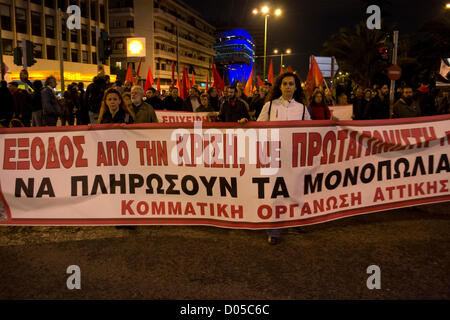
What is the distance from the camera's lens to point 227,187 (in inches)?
172

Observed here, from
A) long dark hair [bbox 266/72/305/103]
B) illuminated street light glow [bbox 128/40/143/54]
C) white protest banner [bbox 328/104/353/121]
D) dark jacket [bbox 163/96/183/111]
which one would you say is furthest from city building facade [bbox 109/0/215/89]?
long dark hair [bbox 266/72/305/103]

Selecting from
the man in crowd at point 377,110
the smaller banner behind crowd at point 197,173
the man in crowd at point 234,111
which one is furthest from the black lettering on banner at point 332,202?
the man in crowd at point 377,110

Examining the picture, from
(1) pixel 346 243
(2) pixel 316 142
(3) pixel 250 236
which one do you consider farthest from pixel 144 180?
(1) pixel 346 243

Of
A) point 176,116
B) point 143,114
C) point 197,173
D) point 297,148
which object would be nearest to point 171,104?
point 176,116

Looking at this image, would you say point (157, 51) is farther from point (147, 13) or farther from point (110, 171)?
point (110, 171)

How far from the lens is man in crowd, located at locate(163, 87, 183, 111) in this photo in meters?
10.7

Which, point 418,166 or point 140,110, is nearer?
point 418,166

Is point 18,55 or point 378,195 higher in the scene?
point 18,55

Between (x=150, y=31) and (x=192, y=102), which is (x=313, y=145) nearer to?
(x=192, y=102)

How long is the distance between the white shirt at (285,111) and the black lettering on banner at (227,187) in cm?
90

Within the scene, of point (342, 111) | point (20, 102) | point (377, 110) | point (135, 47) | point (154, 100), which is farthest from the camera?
point (135, 47)

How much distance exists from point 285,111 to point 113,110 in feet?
7.37

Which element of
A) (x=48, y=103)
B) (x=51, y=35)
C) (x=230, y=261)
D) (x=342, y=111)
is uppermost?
(x=51, y=35)

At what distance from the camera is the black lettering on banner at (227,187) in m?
4.34
